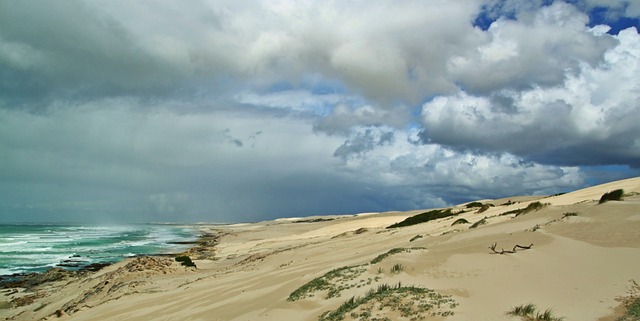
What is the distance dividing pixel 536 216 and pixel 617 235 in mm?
5942

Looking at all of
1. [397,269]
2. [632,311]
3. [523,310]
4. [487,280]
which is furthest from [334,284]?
[632,311]

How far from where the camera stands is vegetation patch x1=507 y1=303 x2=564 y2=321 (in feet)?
24.1

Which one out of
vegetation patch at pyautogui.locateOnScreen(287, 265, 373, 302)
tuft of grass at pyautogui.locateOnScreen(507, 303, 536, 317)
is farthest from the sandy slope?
tuft of grass at pyautogui.locateOnScreen(507, 303, 536, 317)

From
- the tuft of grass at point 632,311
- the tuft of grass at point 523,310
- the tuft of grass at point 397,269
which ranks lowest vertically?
the tuft of grass at point 632,311

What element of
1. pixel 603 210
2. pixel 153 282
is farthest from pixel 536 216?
pixel 153 282

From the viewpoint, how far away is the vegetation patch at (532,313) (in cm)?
733

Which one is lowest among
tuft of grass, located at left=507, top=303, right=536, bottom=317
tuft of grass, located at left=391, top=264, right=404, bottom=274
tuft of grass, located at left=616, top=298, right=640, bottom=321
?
tuft of grass, located at left=616, top=298, right=640, bottom=321

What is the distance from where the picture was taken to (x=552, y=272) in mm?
10234

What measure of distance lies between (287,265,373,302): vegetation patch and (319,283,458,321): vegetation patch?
4.82 ft

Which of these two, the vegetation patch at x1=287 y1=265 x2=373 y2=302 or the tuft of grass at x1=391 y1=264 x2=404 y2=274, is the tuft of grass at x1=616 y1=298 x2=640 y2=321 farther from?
the vegetation patch at x1=287 y1=265 x2=373 y2=302

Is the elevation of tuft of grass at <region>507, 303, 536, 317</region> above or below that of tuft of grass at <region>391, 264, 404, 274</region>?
below

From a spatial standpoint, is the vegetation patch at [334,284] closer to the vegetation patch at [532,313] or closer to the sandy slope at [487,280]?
the sandy slope at [487,280]

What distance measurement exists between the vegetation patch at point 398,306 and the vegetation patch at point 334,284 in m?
1.47

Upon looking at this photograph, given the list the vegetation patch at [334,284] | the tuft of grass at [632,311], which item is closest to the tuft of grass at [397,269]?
the vegetation patch at [334,284]
